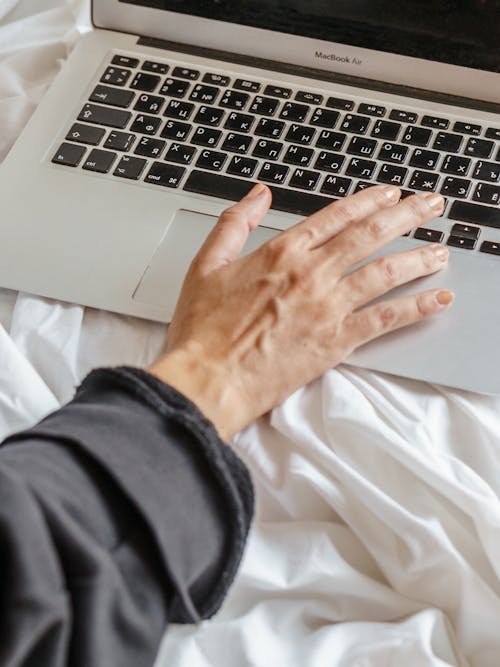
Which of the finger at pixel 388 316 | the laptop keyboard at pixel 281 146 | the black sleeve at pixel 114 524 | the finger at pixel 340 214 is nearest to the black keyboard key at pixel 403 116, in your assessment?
the laptop keyboard at pixel 281 146

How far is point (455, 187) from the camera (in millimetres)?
786

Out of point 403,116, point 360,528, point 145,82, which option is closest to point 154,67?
point 145,82

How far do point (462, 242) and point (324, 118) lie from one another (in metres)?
0.17

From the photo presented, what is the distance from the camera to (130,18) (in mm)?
893

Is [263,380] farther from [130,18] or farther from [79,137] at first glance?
[130,18]

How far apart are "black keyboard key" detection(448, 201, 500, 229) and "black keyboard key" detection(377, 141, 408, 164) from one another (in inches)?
2.5

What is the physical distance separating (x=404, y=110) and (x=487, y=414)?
0.30 m

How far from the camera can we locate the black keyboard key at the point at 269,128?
83 centimetres

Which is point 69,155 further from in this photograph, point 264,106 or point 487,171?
A: point 487,171

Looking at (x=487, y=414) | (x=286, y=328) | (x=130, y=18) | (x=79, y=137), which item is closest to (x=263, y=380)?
(x=286, y=328)

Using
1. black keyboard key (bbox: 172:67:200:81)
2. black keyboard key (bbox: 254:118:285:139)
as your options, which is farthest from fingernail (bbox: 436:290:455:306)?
black keyboard key (bbox: 172:67:200:81)

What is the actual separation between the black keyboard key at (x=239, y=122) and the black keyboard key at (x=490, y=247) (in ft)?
0.73

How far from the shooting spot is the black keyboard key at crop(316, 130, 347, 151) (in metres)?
0.82

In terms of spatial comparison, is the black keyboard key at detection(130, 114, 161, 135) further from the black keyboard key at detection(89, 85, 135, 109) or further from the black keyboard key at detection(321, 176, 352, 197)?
the black keyboard key at detection(321, 176, 352, 197)
